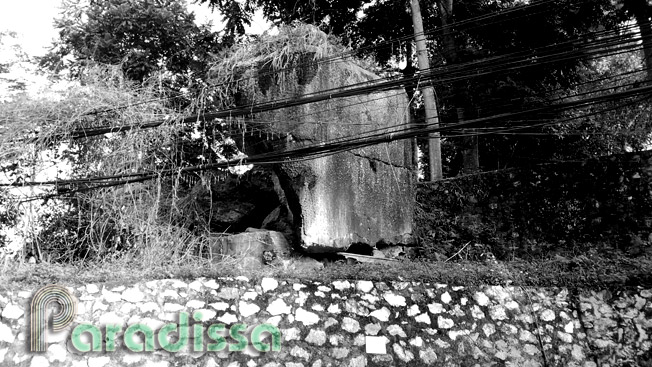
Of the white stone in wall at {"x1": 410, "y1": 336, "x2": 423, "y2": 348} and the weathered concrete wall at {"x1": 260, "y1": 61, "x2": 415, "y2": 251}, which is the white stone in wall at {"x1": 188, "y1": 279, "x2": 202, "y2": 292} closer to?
the weathered concrete wall at {"x1": 260, "y1": 61, "x2": 415, "y2": 251}

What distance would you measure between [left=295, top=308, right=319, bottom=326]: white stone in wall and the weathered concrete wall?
5.08ft

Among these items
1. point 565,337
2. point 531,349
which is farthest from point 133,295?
point 565,337

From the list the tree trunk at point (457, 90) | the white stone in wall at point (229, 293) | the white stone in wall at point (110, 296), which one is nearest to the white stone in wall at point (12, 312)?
the white stone in wall at point (110, 296)

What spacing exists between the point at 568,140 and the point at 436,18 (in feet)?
12.7

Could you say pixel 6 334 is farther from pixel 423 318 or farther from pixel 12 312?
pixel 423 318

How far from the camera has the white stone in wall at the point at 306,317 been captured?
5.06m

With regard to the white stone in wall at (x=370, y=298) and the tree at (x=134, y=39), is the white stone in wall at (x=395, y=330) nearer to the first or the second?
the white stone in wall at (x=370, y=298)

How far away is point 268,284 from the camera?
5270 mm

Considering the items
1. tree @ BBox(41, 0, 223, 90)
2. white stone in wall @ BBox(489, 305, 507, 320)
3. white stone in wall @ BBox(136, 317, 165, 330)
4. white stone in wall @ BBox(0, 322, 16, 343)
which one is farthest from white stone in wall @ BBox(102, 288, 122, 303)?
tree @ BBox(41, 0, 223, 90)

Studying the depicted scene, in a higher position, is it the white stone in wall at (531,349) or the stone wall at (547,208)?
the stone wall at (547,208)

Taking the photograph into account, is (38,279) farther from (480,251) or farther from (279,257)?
(480,251)

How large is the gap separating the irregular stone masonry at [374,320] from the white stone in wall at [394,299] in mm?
11

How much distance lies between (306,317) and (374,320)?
629 mm

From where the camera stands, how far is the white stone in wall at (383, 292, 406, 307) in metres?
5.26
